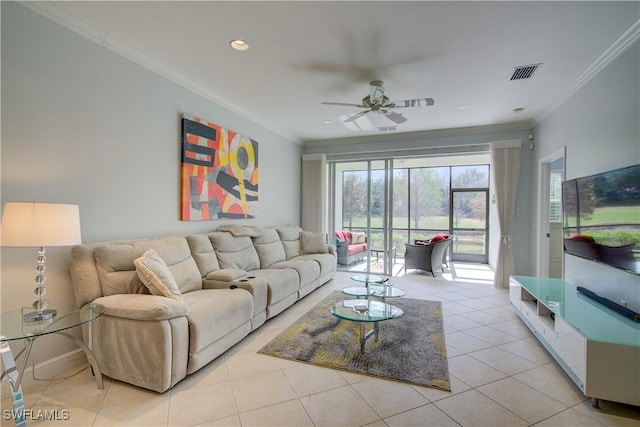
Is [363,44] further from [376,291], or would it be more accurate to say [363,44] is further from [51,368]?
[51,368]

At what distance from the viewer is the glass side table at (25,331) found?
1636mm

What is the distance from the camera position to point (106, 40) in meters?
2.60

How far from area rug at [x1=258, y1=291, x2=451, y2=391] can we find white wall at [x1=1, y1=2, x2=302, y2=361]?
1794mm

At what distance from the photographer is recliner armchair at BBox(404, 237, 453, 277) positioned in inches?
228

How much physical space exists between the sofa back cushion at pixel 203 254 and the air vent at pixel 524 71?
149 inches

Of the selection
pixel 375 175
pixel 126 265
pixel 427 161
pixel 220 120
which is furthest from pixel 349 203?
pixel 126 265

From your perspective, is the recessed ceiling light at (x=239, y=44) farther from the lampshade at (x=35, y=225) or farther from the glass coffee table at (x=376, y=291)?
the glass coffee table at (x=376, y=291)

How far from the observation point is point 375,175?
6.04m

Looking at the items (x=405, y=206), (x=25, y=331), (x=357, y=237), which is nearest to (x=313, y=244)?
(x=357, y=237)

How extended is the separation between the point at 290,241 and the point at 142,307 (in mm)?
3210

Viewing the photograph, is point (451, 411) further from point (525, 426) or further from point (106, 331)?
point (106, 331)

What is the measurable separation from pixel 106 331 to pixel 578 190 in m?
4.34

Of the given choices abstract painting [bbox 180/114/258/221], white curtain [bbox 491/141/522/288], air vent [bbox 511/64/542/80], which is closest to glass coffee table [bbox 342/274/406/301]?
abstract painting [bbox 180/114/258/221]

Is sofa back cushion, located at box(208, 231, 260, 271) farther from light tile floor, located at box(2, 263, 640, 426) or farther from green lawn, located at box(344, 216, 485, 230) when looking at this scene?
green lawn, located at box(344, 216, 485, 230)
